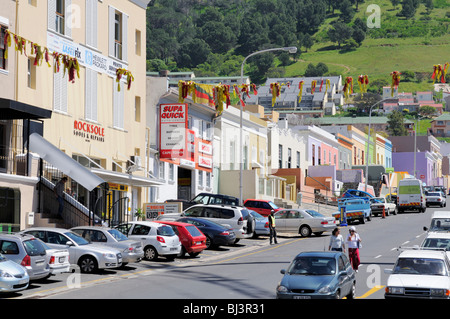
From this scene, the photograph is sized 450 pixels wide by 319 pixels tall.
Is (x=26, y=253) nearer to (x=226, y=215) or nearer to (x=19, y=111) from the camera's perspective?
(x=19, y=111)

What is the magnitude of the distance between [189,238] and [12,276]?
1237 centimetres

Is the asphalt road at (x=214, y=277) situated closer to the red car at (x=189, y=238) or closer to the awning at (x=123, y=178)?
the red car at (x=189, y=238)

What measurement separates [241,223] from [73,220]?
836 centimetres

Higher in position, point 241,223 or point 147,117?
point 147,117

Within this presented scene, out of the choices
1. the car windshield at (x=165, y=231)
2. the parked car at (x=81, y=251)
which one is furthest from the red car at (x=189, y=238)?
the parked car at (x=81, y=251)

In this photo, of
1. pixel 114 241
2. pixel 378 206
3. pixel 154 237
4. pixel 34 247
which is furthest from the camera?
pixel 378 206

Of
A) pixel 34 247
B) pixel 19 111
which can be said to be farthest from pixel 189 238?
pixel 34 247

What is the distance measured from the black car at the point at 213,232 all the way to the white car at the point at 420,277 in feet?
48.8

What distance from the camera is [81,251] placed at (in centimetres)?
2525

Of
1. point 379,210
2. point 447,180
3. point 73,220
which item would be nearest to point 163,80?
point 73,220

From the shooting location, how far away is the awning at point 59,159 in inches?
1261

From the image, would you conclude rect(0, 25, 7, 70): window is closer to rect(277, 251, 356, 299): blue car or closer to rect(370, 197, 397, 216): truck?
rect(277, 251, 356, 299): blue car

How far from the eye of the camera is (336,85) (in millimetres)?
197500
